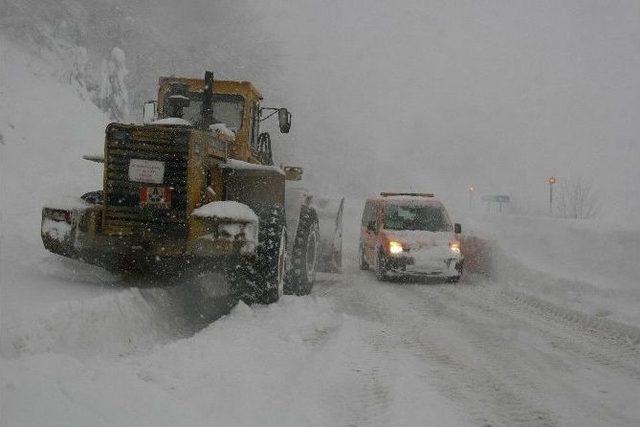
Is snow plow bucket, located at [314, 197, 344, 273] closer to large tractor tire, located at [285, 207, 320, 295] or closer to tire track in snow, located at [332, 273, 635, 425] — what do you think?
tire track in snow, located at [332, 273, 635, 425]

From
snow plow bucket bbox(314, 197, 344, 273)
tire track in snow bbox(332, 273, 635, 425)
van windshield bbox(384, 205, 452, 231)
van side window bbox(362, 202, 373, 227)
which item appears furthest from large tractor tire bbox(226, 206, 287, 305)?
van side window bbox(362, 202, 373, 227)

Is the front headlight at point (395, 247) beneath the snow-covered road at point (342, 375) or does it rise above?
above

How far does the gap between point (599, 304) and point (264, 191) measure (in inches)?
200

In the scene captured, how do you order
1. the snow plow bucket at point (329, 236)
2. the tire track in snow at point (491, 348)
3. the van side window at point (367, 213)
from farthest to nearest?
the van side window at point (367, 213) → the snow plow bucket at point (329, 236) → the tire track in snow at point (491, 348)

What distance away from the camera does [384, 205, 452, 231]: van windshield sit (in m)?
12.3

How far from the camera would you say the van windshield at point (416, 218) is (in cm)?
1234

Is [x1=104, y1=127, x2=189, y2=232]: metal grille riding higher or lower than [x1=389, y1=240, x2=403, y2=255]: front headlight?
higher

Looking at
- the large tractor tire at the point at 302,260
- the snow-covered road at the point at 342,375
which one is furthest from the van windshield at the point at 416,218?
the snow-covered road at the point at 342,375

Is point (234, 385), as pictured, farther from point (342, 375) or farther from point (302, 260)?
point (302, 260)

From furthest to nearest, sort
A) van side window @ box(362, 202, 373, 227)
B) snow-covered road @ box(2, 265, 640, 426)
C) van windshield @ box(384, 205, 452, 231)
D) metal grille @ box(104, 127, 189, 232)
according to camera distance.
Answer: van side window @ box(362, 202, 373, 227), van windshield @ box(384, 205, 452, 231), metal grille @ box(104, 127, 189, 232), snow-covered road @ box(2, 265, 640, 426)

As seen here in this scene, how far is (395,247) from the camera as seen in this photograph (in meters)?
11.4

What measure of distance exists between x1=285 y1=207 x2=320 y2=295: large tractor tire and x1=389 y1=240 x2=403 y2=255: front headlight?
2.61 m

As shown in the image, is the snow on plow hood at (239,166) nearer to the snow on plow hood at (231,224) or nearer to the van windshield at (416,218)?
the snow on plow hood at (231,224)

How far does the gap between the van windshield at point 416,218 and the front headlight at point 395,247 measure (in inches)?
38.9
